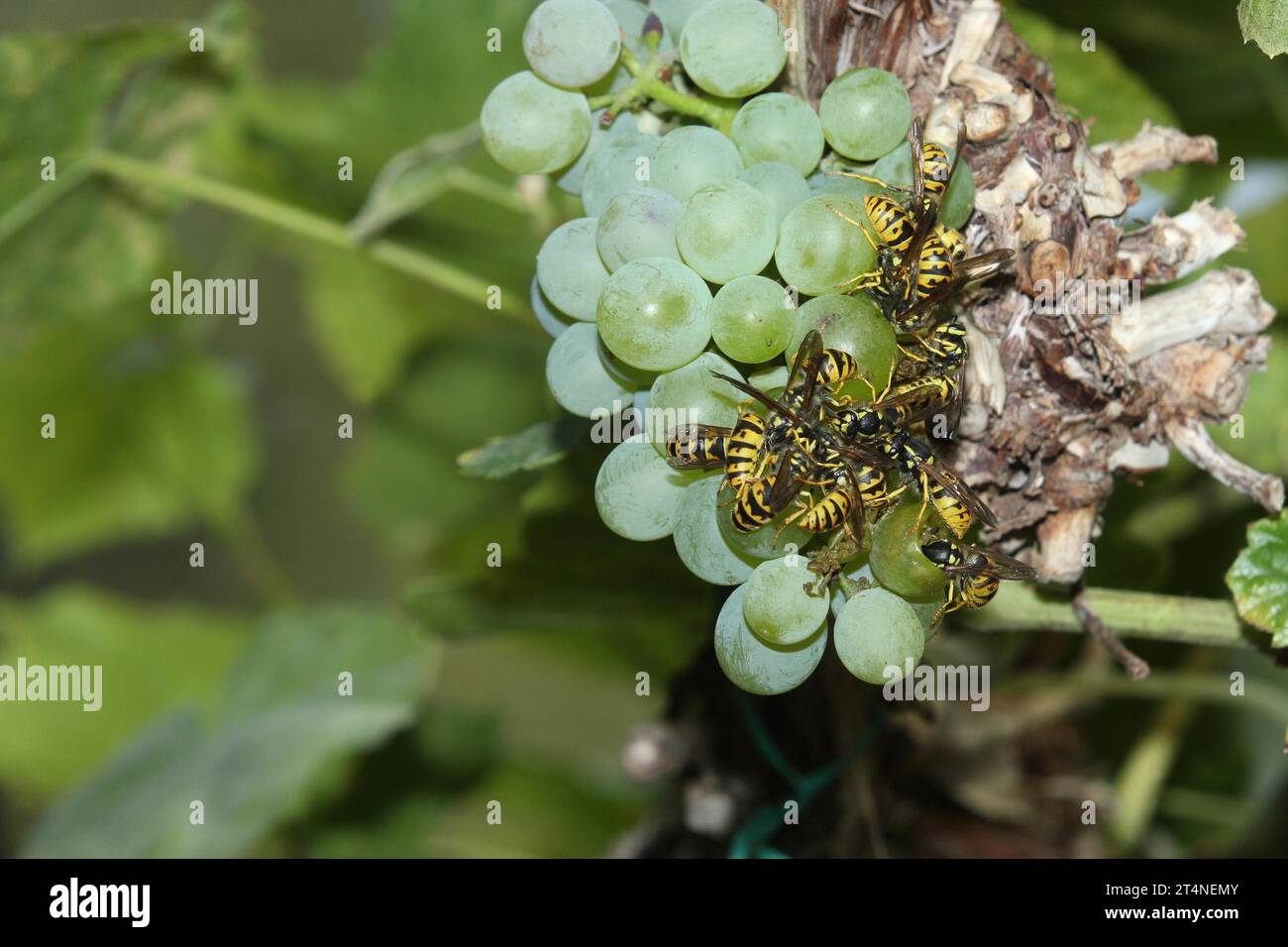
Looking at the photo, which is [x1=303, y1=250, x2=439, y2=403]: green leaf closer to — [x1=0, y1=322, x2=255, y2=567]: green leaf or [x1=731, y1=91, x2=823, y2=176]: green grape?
[x1=0, y1=322, x2=255, y2=567]: green leaf

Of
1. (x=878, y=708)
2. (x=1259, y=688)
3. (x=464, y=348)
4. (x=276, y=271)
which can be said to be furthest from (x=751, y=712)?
(x=276, y=271)

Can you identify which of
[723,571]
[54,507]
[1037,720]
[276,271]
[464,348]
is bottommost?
[1037,720]

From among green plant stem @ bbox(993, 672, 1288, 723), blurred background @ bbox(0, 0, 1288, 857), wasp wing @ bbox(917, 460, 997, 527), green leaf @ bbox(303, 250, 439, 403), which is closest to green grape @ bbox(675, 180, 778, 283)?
wasp wing @ bbox(917, 460, 997, 527)

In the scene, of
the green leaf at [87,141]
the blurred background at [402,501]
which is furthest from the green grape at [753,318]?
the green leaf at [87,141]

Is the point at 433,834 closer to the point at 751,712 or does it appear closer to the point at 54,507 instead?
the point at 751,712

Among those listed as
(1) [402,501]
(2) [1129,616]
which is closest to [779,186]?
(2) [1129,616]

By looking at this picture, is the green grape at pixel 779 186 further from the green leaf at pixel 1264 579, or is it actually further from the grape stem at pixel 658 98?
the green leaf at pixel 1264 579

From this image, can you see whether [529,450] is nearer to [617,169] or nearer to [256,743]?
[617,169]
